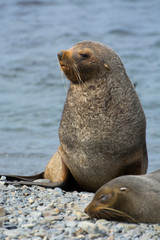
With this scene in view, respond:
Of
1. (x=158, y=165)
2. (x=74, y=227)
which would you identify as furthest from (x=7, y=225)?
(x=158, y=165)

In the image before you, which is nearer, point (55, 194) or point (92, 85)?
point (55, 194)

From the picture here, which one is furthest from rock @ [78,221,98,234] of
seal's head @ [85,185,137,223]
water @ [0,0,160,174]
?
water @ [0,0,160,174]

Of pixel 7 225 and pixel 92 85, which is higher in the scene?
pixel 92 85

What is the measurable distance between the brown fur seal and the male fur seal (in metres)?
1.29

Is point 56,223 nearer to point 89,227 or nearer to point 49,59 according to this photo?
point 89,227

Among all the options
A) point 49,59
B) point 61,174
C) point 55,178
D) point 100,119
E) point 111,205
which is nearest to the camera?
point 111,205

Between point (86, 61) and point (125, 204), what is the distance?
6.79 feet

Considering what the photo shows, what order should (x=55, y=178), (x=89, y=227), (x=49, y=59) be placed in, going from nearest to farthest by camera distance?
(x=89, y=227) → (x=55, y=178) → (x=49, y=59)

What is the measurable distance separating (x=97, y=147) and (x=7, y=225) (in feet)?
6.33

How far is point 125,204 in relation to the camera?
17.0 feet

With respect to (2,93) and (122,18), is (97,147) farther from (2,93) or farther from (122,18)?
(122,18)

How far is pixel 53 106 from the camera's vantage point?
45.8 feet

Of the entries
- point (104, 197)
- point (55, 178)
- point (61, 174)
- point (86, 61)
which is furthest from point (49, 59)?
point (104, 197)

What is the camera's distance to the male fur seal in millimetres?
6543
